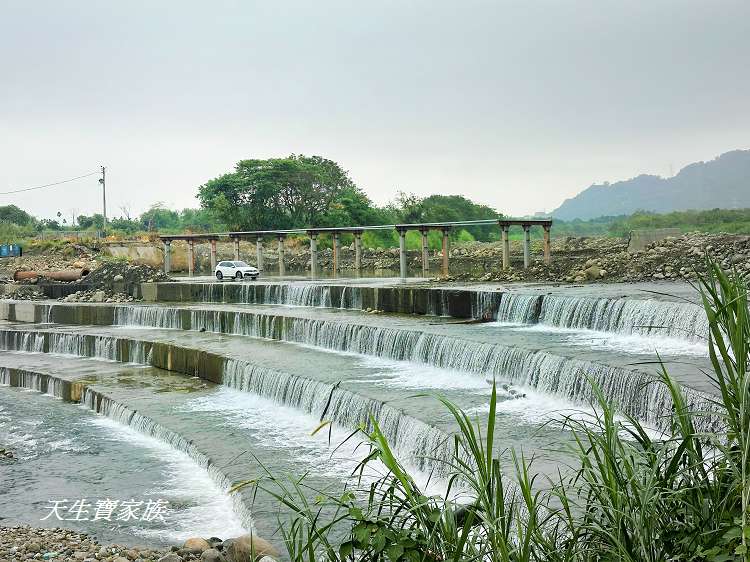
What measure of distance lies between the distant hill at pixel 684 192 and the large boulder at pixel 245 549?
463 ft

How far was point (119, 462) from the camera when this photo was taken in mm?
10914

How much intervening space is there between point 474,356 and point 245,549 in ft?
24.0

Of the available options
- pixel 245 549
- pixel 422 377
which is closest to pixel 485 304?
pixel 422 377

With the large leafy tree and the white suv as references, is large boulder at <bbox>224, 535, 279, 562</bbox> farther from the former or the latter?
the large leafy tree

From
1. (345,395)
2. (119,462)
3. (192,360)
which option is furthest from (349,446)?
(192,360)

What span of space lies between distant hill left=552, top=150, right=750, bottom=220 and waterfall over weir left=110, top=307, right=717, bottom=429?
5112 inches

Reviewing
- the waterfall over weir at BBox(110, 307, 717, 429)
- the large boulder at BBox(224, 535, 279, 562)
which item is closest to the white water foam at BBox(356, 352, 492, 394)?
the waterfall over weir at BBox(110, 307, 717, 429)

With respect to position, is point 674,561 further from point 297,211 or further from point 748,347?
point 297,211

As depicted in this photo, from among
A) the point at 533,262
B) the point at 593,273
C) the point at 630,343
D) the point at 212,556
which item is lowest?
the point at 212,556

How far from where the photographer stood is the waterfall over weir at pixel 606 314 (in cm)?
1427

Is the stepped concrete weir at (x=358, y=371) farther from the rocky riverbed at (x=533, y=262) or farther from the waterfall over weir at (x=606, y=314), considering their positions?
the rocky riverbed at (x=533, y=262)

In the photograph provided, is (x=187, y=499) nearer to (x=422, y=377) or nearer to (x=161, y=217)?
(x=422, y=377)

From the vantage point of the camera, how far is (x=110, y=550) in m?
7.44

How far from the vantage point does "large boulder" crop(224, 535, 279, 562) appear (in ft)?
22.2
